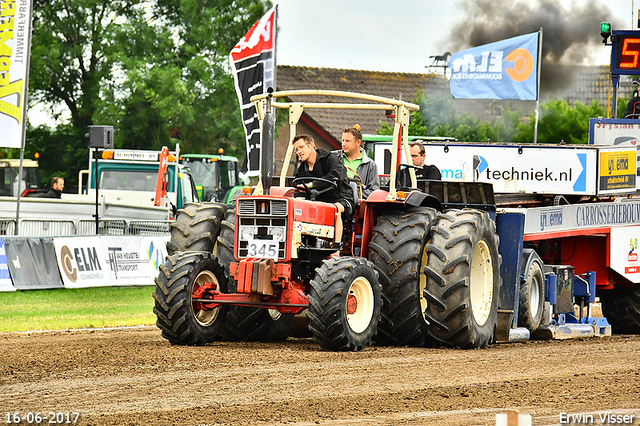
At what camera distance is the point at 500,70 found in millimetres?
26891

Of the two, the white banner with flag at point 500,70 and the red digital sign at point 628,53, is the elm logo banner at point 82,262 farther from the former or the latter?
the white banner with flag at point 500,70

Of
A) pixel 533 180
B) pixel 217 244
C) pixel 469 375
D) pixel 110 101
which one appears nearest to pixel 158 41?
pixel 110 101

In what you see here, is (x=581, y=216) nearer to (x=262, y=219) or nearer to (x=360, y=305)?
A: (x=360, y=305)

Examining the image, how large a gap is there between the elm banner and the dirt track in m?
6.53

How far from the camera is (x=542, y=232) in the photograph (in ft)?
41.7

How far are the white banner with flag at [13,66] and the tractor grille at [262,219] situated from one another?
313 inches

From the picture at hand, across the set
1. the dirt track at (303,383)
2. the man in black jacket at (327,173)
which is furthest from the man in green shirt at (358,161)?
the dirt track at (303,383)

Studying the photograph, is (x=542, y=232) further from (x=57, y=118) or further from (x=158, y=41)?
(x=57, y=118)

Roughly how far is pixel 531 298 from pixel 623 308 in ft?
11.3

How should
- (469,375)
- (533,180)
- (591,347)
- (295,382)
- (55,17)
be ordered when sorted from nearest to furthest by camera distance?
(295,382), (469,375), (591,347), (533,180), (55,17)

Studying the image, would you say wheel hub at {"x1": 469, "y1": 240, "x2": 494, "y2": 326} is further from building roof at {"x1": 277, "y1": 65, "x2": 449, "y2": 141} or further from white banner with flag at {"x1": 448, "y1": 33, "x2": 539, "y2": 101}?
building roof at {"x1": 277, "y1": 65, "x2": 449, "y2": 141}

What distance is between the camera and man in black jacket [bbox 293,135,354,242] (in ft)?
32.9

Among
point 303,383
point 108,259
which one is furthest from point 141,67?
point 303,383

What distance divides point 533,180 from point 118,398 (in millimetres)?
8808
